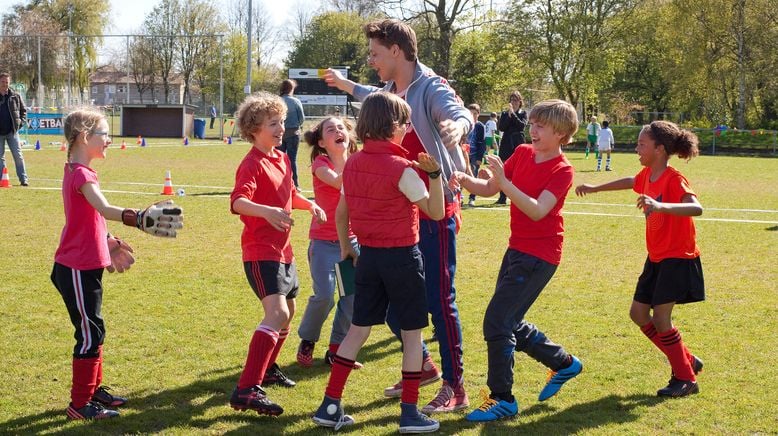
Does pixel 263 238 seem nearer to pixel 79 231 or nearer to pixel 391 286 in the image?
pixel 391 286

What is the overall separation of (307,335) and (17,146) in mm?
12927

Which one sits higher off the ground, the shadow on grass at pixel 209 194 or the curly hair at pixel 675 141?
the curly hair at pixel 675 141

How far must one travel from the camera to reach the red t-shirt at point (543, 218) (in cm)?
466

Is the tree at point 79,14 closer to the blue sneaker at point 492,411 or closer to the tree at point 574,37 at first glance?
the tree at point 574,37

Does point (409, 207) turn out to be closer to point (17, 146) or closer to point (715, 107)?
point (17, 146)

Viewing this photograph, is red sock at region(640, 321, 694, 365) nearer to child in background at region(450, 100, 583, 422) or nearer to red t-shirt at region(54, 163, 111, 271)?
child in background at region(450, 100, 583, 422)

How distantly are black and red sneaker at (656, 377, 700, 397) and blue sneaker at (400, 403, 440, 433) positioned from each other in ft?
5.34

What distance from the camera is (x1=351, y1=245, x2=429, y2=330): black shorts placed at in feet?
14.4

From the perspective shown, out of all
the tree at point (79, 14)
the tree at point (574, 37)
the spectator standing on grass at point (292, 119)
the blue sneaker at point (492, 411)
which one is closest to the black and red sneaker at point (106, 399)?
the blue sneaker at point (492, 411)

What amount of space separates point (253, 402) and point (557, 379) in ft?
6.09

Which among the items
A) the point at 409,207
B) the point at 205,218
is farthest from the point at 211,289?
the point at 205,218

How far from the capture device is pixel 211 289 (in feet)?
26.0

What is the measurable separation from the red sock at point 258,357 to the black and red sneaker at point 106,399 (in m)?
0.76

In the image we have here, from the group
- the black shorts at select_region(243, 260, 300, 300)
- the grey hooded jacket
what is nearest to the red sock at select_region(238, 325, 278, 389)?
the black shorts at select_region(243, 260, 300, 300)
